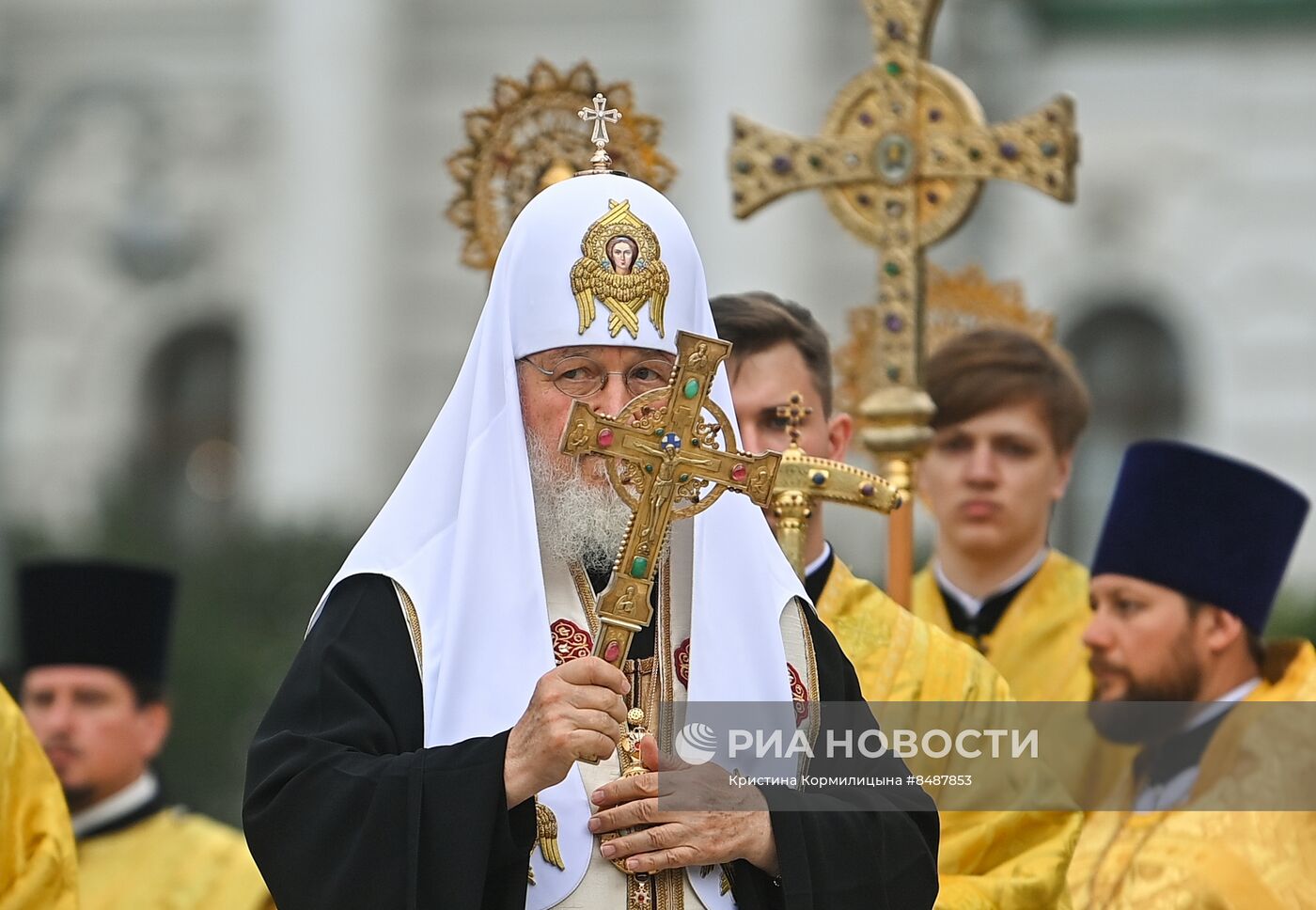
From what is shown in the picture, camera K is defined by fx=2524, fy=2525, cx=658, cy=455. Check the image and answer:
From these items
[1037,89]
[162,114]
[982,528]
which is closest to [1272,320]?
[1037,89]

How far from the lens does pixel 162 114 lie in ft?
74.8

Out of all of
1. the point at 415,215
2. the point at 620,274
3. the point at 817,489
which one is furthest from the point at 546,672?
the point at 415,215

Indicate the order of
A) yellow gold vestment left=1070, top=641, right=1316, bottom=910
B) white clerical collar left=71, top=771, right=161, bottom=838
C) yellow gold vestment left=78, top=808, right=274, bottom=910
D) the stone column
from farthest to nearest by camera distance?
1. the stone column
2. white clerical collar left=71, top=771, right=161, bottom=838
3. yellow gold vestment left=78, top=808, right=274, bottom=910
4. yellow gold vestment left=1070, top=641, right=1316, bottom=910

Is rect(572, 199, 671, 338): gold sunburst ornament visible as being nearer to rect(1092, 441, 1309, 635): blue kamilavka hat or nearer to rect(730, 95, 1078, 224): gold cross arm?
rect(730, 95, 1078, 224): gold cross arm

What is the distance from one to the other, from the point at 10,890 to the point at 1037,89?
17110 mm

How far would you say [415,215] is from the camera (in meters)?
22.5

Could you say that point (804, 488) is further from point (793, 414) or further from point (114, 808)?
point (114, 808)

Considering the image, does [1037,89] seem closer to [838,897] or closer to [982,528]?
[982,528]

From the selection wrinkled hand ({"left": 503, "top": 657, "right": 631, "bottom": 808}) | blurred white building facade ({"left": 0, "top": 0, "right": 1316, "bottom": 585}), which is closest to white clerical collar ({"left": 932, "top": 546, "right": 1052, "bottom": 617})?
wrinkled hand ({"left": 503, "top": 657, "right": 631, "bottom": 808})

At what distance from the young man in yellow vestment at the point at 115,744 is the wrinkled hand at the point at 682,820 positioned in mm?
2981

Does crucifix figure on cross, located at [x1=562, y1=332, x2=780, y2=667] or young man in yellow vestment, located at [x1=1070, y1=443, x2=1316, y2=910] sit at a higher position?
crucifix figure on cross, located at [x1=562, y1=332, x2=780, y2=667]

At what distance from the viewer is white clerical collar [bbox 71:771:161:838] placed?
684 centimetres

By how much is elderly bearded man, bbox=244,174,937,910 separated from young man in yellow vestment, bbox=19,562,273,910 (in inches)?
112

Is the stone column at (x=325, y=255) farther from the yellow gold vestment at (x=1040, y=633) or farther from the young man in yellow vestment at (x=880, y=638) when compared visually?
the young man in yellow vestment at (x=880, y=638)
